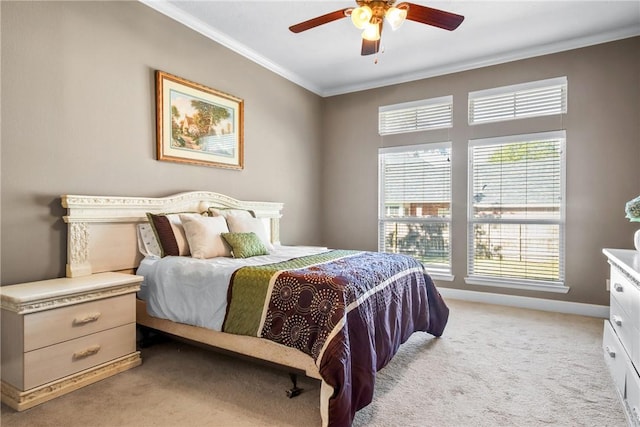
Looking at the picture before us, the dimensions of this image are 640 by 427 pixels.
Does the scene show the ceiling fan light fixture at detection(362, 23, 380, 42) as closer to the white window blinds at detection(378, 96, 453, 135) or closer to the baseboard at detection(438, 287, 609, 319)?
the white window blinds at detection(378, 96, 453, 135)

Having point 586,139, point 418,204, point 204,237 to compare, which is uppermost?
point 586,139

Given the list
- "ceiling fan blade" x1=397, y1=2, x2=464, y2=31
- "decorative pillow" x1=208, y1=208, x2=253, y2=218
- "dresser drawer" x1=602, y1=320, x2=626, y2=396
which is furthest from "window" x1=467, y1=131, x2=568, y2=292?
"decorative pillow" x1=208, y1=208, x2=253, y2=218

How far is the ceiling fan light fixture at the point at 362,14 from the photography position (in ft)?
7.24

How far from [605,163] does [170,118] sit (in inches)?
170

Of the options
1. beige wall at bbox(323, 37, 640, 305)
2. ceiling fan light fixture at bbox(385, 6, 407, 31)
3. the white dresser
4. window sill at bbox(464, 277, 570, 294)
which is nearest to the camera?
the white dresser

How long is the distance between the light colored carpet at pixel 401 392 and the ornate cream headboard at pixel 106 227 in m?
0.77

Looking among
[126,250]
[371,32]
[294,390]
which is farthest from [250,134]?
[294,390]

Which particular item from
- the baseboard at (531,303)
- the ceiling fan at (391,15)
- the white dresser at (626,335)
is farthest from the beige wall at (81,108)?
the white dresser at (626,335)

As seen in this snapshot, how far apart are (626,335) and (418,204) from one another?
9.54 feet

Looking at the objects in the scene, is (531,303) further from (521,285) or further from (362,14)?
(362,14)

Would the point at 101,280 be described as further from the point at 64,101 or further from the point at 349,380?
the point at 349,380

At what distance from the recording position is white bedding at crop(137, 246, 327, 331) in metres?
2.25

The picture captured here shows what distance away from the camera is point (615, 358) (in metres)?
2.16

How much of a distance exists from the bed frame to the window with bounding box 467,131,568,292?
10.2 feet
